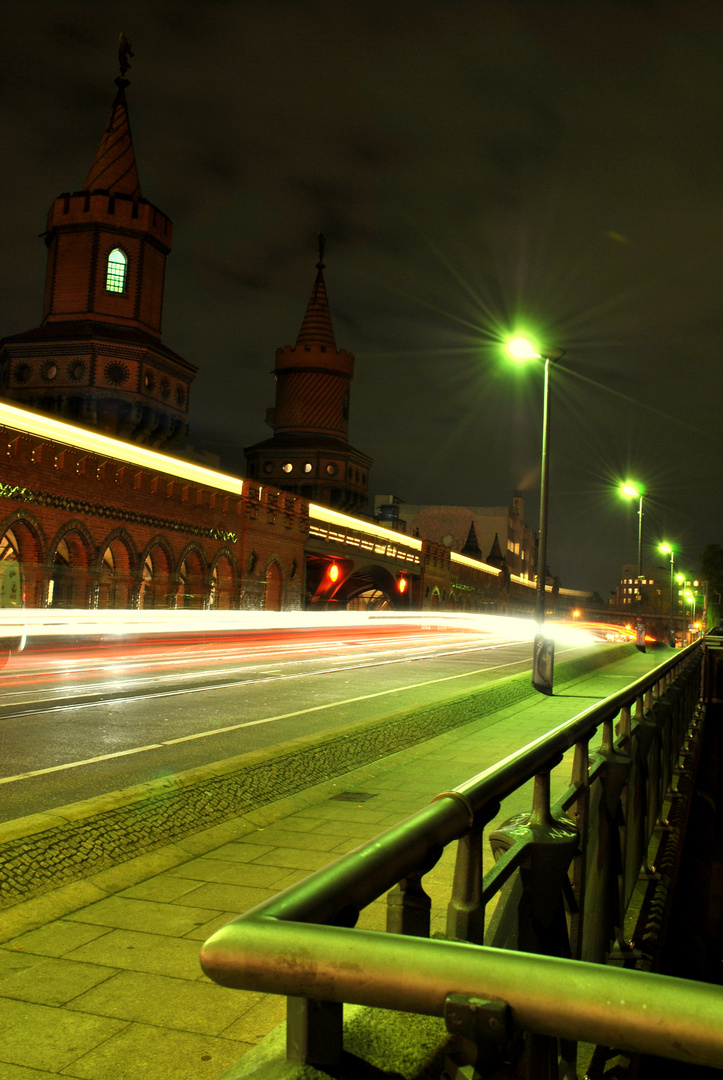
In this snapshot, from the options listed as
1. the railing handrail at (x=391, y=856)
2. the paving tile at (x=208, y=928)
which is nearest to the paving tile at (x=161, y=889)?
the paving tile at (x=208, y=928)

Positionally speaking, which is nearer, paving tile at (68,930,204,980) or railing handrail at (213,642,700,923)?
railing handrail at (213,642,700,923)

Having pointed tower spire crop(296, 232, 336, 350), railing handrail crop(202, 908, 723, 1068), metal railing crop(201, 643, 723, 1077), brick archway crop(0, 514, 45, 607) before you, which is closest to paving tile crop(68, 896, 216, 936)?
metal railing crop(201, 643, 723, 1077)

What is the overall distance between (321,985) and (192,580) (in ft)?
134

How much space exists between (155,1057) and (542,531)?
1779cm

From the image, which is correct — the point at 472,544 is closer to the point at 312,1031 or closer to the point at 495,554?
the point at 495,554

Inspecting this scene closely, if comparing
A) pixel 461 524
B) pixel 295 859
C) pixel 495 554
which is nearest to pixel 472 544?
pixel 495 554

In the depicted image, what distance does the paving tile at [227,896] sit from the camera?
5.09 meters

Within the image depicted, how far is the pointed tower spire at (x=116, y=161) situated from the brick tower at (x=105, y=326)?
0.08 metres

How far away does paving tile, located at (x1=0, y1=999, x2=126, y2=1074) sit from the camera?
3.40 meters

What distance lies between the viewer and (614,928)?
5461 millimetres

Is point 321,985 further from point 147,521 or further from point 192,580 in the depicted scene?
point 192,580

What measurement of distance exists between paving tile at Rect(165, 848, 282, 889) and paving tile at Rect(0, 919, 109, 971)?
0.92 meters

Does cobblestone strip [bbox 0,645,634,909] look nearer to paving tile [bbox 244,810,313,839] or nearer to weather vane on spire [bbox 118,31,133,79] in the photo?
paving tile [bbox 244,810,313,839]

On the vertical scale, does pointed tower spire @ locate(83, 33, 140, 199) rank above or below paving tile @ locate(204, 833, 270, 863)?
above
